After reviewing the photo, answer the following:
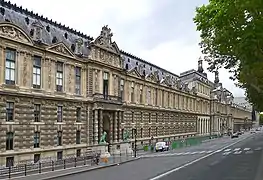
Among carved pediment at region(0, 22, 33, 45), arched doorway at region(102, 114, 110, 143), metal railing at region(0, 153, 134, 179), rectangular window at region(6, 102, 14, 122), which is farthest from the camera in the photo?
arched doorway at region(102, 114, 110, 143)

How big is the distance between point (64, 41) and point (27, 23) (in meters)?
7.63

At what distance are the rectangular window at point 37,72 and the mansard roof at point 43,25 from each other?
265 cm

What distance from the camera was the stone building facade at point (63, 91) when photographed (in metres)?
42.5

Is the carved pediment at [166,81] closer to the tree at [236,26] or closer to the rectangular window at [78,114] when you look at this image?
the rectangular window at [78,114]

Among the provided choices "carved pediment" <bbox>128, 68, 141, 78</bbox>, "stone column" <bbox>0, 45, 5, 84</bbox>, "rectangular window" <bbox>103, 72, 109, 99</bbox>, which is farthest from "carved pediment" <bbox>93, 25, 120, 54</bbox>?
"stone column" <bbox>0, 45, 5, 84</bbox>

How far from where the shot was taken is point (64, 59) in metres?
51.6

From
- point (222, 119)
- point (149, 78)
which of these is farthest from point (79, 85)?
point (222, 119)

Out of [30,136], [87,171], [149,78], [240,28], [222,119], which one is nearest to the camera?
[240,28]

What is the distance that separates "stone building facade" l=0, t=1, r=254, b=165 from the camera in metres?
42.5

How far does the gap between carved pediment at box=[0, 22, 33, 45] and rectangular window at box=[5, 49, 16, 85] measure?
1.51 m

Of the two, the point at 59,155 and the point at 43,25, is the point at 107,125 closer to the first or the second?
the point at 59,155

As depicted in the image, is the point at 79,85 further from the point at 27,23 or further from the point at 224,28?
the point at 224,28

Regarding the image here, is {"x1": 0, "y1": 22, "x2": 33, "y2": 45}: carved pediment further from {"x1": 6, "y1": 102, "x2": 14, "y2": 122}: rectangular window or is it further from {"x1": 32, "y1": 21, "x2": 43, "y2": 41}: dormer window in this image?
{"x1": 6, "y1": 102, "x2": 14, "y2": 122}: rectangular window

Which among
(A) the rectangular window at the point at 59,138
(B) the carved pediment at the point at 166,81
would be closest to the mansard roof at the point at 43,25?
(A) the rectangular window at the point at 59,138
